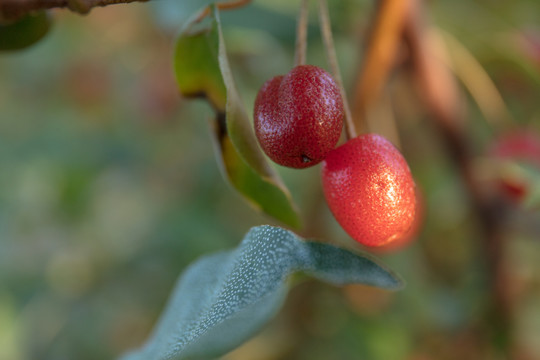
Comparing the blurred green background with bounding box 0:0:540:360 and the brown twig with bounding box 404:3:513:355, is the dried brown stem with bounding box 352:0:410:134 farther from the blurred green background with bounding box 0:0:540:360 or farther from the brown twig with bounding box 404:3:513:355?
the blurred green background with bounding box 0:0:540:360

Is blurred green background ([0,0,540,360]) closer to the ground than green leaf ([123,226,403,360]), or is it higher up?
closer to the ground

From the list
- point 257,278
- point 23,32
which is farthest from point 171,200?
point 257,278

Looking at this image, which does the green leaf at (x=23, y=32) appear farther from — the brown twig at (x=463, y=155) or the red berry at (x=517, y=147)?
the red berry at (x=517, y=147)

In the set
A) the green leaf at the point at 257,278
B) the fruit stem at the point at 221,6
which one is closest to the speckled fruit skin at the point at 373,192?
the green leaf at the point at 257,278

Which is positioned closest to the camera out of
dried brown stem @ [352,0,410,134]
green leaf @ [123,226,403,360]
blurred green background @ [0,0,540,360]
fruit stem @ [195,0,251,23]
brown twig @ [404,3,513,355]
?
green leaf @ [123,226,403,360]

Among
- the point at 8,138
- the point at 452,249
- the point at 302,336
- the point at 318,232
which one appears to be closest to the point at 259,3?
the point at 318,232

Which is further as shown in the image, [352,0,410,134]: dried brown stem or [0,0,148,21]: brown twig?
[352,0,410,134]: dried brown stem

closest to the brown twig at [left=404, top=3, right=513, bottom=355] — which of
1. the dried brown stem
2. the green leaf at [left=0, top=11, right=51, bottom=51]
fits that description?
the dried brown stem
